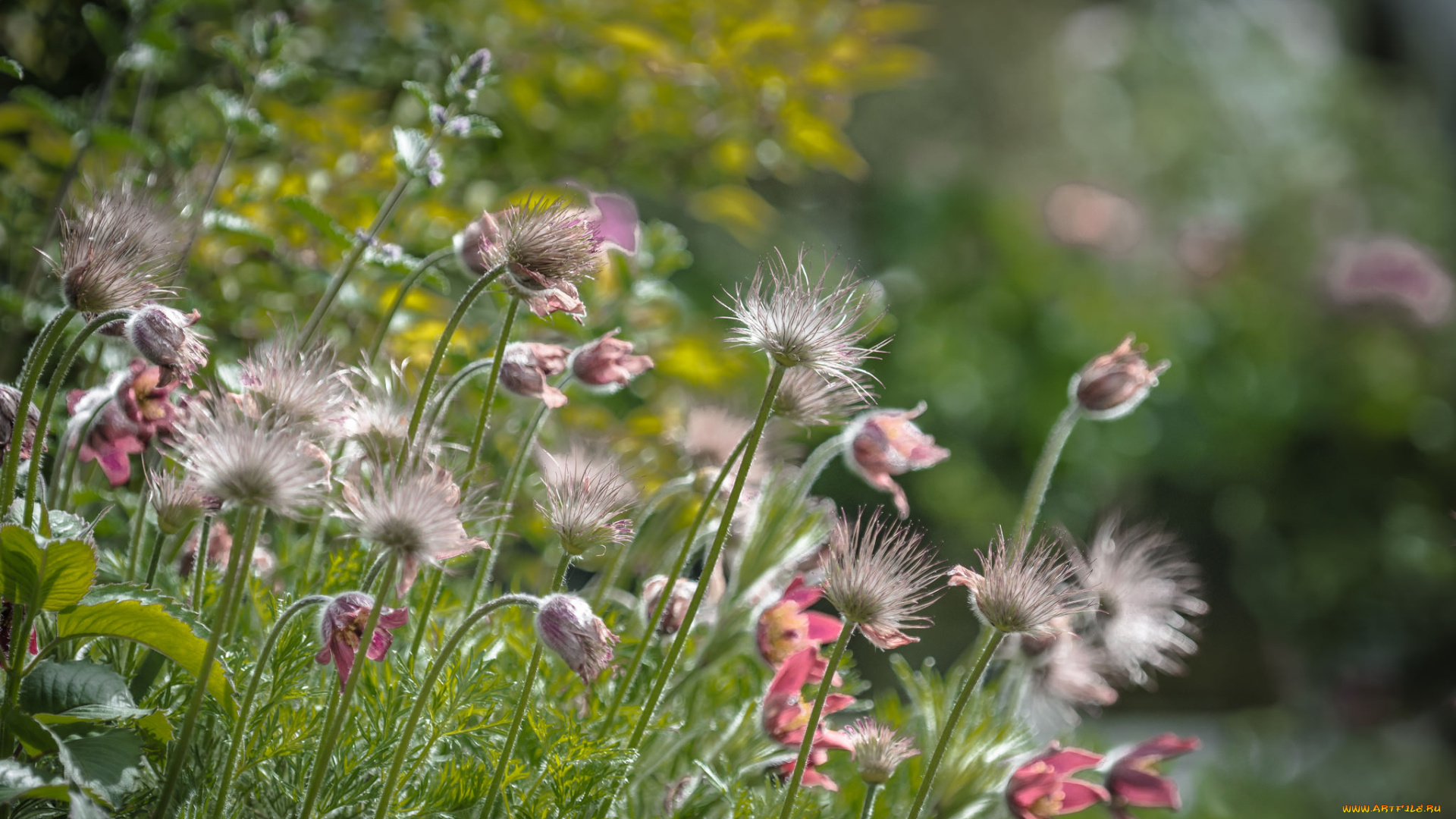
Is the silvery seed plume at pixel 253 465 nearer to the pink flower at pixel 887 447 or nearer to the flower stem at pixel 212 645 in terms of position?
the flower stem at pixel 212 645

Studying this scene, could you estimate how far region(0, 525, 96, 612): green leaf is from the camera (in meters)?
0.30

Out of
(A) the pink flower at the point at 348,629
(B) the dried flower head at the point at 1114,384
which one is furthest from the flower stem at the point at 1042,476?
(A) the pink flower at the point at 348,629

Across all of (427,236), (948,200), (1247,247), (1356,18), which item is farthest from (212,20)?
(1356,18)

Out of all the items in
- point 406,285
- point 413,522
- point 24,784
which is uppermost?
point 406,285

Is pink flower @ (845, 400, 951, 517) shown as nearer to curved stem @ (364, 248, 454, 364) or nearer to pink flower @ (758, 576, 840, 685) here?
pink flower @ (758, 576, 840, 685)

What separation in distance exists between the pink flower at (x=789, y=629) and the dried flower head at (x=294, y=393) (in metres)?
0.18

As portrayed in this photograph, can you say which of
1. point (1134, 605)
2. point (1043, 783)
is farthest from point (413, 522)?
point (1134, 605)

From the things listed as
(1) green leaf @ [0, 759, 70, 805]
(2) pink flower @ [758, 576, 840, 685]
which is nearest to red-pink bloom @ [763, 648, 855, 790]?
(2) pink flower @ [758, 576, 840, 685]

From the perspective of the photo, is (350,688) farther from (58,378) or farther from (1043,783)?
(1043,783)

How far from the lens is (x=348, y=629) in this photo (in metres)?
0.33

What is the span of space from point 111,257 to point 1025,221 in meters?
2.07

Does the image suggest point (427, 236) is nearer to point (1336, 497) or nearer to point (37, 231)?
point (37, 231)

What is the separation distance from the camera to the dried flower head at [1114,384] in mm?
455

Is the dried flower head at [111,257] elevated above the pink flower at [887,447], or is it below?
below
